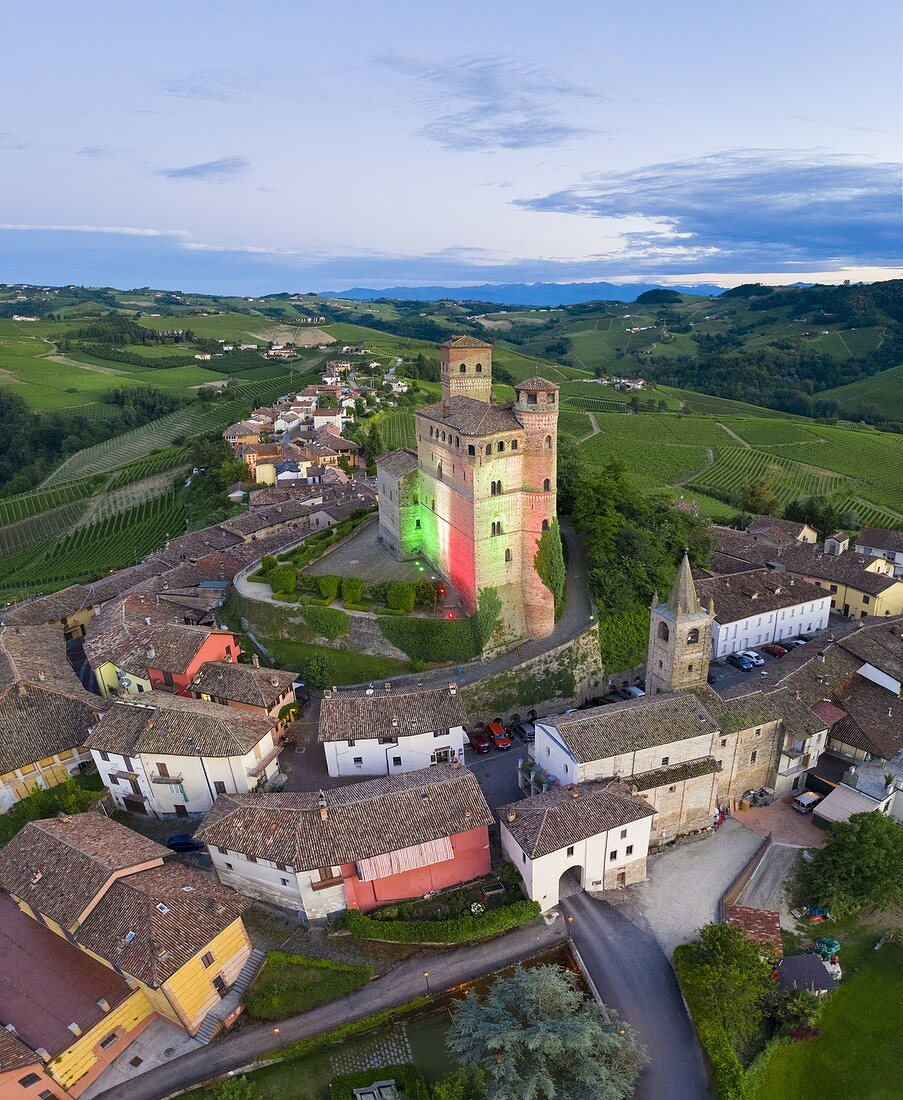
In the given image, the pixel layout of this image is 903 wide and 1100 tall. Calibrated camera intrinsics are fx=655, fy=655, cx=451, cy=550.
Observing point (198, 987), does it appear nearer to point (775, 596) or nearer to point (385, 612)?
point (385, 612)

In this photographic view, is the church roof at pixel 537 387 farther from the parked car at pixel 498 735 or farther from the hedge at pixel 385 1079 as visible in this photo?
the hedge at pixel 385 1079

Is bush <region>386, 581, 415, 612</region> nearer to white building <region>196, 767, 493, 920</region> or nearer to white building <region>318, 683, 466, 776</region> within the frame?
white building <region>318, 683, 466, 776</region>

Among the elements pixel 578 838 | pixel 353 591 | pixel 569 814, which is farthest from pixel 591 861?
pixel 353 591

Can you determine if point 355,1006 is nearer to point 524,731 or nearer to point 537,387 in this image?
point 524,731

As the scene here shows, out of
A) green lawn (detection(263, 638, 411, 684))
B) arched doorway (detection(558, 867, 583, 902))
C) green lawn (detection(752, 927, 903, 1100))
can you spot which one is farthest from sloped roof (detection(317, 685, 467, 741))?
green lawn (detection(752, 927, 903, 1100))

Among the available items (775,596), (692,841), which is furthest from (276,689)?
(775,596)
